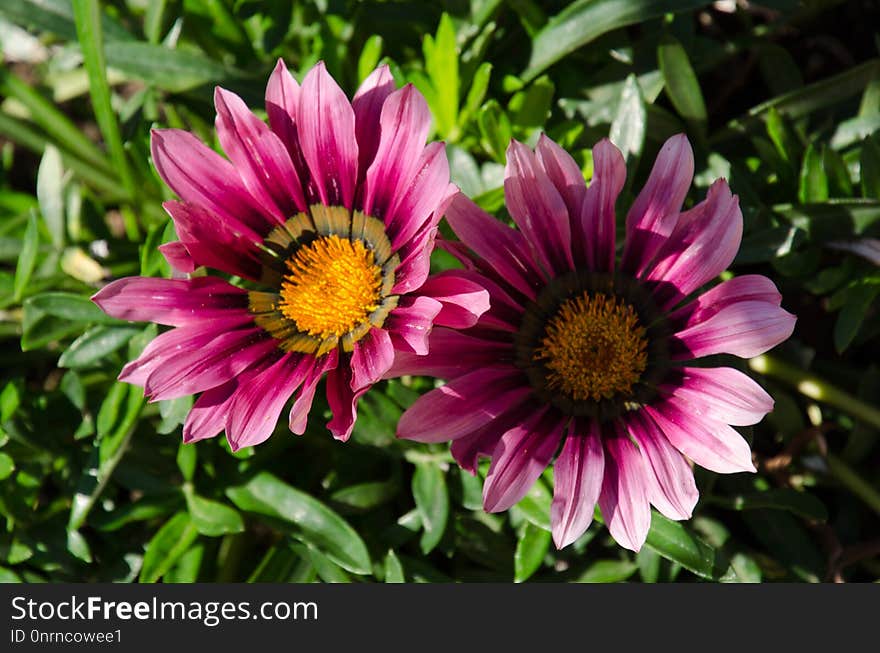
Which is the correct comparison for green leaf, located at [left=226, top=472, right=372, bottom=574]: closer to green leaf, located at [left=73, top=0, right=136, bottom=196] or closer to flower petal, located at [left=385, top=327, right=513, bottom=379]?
flower petal, located at [left=385, top=327, right=513, bottom=379]

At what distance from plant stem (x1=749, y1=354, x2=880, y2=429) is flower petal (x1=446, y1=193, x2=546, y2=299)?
71 cm

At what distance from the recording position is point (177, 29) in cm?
220

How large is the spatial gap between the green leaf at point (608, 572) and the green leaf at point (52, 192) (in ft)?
4.59

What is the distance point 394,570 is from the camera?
6.38ft

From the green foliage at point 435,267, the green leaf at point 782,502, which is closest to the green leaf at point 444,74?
the green foliage at point 435,267

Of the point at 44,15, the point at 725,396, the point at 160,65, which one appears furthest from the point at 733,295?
the point at 44,15

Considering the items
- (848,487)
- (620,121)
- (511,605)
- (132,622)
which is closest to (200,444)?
(132,622)

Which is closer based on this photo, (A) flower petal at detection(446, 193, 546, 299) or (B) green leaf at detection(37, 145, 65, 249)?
(A) flower petal at detection(446, 193, 546, 299)

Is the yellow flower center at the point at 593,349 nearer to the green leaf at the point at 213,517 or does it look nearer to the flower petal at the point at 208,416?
the flower petal at the point at 208,416

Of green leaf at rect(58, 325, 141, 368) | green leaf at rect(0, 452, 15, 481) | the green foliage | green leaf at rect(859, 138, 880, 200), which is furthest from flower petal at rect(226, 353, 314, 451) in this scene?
green leaf at rect(859, 138, 880, 200)

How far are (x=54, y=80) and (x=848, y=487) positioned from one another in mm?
2438

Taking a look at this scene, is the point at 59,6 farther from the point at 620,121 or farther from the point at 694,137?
the point at 694,137

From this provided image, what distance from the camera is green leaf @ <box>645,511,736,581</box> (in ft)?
5.65

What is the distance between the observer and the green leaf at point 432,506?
1.95 meters
